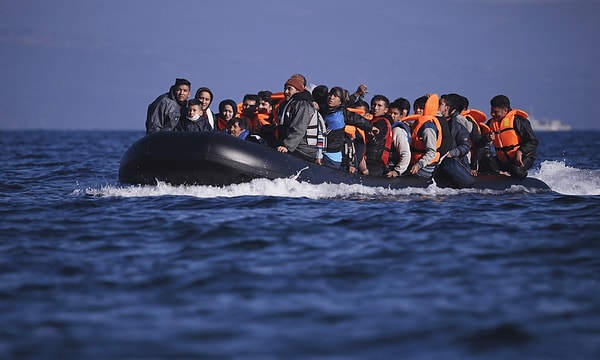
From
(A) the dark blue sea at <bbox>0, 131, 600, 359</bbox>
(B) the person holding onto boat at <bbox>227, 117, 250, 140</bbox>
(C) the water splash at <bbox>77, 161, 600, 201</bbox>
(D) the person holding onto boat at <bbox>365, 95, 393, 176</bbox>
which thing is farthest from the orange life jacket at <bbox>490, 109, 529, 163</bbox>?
(B) the person holding onto boat at <bbox>227, 117, 250, 140</bbox>

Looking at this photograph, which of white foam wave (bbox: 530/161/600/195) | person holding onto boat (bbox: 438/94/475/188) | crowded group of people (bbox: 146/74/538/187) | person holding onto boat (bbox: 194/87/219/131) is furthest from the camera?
white foam wave (bbox: 530/161/600/195)

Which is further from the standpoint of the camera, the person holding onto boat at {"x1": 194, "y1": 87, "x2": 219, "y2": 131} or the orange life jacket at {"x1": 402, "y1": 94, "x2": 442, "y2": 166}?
the orange life jacket at {"x1": 402, "y1": 94, "x2": 442, "y2": 166}

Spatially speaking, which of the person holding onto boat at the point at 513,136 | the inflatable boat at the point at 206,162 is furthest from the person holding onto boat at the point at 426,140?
the inflatable boat at the point at 206,162

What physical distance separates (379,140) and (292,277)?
615 centimetres

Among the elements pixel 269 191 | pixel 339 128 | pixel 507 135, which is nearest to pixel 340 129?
pixel 339 128

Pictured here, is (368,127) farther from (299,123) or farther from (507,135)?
(507,135)

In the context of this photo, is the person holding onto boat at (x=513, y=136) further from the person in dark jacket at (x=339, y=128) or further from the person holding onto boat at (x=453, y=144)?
the person in dark jacket at (x=339, y=128)

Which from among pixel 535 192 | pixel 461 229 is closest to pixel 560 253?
pixel 461 229

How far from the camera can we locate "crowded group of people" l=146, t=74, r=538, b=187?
11.6 meters

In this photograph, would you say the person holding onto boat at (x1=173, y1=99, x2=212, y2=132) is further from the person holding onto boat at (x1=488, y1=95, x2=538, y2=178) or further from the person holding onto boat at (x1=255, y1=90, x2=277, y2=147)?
the person holding onto boat at (x1=488, y1=95, x2=538, y2=178)

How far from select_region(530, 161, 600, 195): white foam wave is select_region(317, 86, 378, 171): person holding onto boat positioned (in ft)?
12.2

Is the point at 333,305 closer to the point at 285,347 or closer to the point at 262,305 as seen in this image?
the point at 262,305

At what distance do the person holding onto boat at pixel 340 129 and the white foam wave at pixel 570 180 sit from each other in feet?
12.2

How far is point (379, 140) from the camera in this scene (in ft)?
40.4
